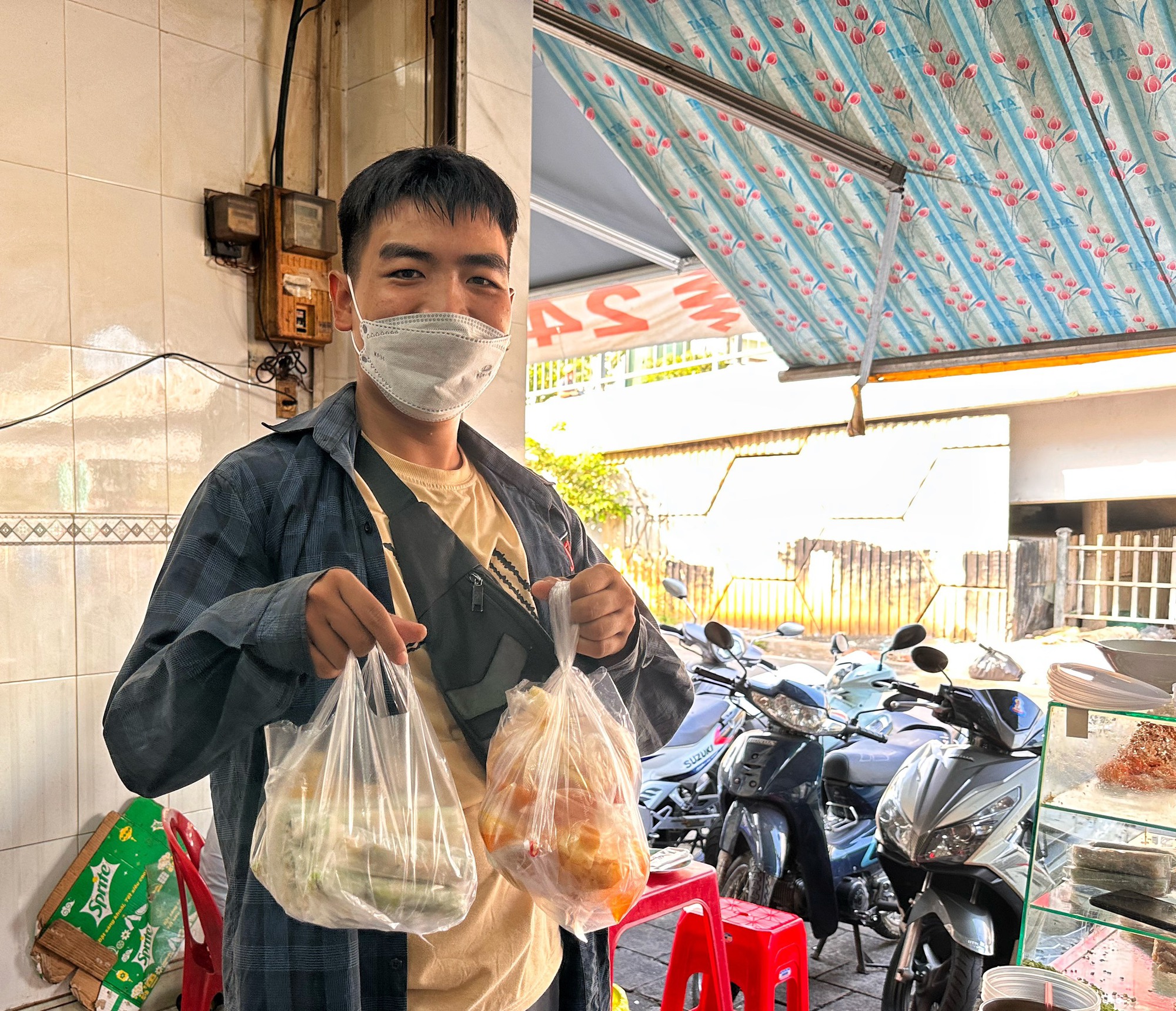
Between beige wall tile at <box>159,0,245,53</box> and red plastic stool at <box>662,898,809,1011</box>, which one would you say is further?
beige wall tile at <box>159,0,245,53</box>

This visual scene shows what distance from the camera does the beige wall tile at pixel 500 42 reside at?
253cm

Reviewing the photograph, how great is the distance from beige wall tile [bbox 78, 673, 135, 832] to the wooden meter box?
3.36 ft

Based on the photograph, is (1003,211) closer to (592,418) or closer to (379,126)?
(379,126)

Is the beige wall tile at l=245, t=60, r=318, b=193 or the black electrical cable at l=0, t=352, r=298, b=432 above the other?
the beige wall tile at l=245, t=60, r=318, b=193

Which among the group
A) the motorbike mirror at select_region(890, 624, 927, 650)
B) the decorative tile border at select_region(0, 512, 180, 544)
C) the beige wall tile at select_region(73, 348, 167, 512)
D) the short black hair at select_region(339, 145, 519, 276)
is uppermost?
the short black hair at select_region(339, 145, 519, 276)

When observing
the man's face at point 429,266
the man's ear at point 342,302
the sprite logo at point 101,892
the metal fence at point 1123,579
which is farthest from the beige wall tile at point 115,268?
the metal fence at point 1123,579

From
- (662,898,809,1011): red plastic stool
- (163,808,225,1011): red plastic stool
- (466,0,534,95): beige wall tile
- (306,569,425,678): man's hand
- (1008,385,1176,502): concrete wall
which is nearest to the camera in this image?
(306,569,425,678): man's hand

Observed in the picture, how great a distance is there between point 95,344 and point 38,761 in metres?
1.03

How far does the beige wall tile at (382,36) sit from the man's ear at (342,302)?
1593 millimetres

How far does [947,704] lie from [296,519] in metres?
2.06

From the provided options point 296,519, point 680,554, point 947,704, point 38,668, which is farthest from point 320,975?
point 680,554

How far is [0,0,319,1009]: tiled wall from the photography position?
2.30 meters

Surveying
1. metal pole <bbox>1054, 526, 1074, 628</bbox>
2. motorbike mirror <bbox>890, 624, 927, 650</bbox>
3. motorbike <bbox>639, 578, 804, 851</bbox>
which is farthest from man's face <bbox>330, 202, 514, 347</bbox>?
metal pole <bbox>1054, 526, 1074, 628</bbox>

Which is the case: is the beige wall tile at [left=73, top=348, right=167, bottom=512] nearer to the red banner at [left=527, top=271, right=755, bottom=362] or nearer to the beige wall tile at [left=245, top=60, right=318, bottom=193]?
the beige wall tile at [left=245, top=60, right=318, bottom=193]
